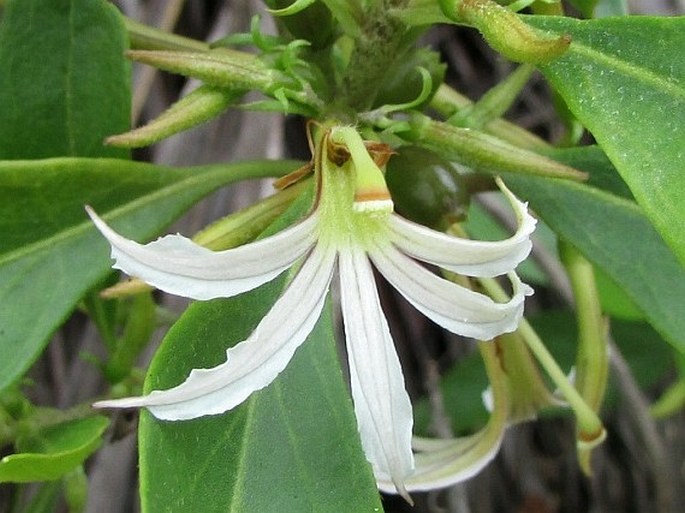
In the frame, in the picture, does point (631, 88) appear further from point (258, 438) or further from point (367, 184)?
point (258, 438)

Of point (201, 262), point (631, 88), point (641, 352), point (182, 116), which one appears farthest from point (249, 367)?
point (641, 352)

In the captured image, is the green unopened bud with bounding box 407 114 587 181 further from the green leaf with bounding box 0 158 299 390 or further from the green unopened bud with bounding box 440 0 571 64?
the green leaf with bounding box 0 158 299 390

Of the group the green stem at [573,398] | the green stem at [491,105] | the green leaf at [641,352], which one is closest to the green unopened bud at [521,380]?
the green stem at [573,398]

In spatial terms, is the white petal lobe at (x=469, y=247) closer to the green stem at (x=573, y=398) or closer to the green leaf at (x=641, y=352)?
the green stem at (x=573, y=398)

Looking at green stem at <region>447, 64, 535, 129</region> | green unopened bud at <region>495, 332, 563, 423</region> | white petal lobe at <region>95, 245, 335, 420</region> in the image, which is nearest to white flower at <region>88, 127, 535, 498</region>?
white petal lobe at <region>95, 245, 335, 420</region>

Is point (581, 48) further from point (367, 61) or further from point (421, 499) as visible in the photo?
point (421, 499)

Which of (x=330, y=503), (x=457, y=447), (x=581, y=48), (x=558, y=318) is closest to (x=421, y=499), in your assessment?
(x=558, y=318)
